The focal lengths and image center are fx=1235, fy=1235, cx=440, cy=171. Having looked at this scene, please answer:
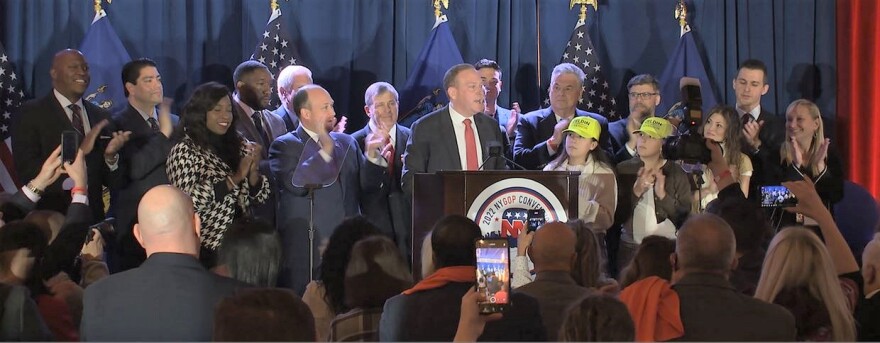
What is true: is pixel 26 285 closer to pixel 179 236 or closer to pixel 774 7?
pixel 179 236

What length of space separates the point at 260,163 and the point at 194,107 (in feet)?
2.58

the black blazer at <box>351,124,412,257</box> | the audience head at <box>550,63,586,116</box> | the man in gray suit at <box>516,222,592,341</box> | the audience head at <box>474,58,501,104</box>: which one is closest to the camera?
the man in gray suit at <box>516,222,592,341</box>

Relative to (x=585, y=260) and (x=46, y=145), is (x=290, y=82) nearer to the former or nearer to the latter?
(x=46, y=145)

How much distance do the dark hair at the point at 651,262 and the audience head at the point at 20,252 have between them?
2.17 m

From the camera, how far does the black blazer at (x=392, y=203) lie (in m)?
7.57

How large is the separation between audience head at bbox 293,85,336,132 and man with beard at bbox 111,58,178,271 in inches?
29.2

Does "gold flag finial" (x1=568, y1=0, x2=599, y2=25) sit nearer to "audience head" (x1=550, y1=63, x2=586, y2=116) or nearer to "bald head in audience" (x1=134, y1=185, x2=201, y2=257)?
"audience head" (x1=550, y1=63, x2=586, y2=116)

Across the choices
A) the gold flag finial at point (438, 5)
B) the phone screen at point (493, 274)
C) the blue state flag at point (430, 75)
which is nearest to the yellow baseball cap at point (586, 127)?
the blue state flag at point (430, 75)

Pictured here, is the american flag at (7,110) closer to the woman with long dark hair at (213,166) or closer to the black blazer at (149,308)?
the woman with long dark hair at (213,166)

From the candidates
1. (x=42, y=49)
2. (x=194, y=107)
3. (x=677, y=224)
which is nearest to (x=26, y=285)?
(x=194, y=107)

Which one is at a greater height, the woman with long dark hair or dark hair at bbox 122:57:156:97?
dark hair at bbox 122:57:156:97

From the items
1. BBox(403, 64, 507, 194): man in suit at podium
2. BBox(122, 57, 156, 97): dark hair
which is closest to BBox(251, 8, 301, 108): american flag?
BBox(122, 57, 156, 97): dark hair

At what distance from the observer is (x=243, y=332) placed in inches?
122

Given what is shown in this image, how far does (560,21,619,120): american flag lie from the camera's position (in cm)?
894
